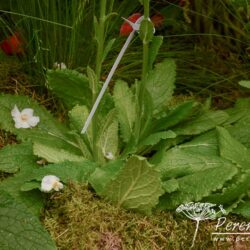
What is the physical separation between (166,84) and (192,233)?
45cm

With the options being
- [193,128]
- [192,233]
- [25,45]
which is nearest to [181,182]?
[192,233]

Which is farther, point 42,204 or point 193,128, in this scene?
point 193,128

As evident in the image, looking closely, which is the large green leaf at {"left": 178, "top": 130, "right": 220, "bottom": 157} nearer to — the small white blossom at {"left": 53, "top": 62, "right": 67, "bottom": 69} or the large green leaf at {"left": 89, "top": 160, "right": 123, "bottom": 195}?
the large green leaf at {"left": 89, "top": 160, "right": 123, "bottom": 195}

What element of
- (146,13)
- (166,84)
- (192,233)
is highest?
(146,13)

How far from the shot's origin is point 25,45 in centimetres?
171

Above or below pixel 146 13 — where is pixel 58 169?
below

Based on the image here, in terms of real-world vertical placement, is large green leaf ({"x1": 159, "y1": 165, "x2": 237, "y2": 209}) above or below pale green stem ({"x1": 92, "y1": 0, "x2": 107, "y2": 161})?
below

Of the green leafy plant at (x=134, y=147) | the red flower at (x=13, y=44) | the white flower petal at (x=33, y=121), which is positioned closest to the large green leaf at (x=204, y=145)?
the green leafy plant at (x=134, y=147)

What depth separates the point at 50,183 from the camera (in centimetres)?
127

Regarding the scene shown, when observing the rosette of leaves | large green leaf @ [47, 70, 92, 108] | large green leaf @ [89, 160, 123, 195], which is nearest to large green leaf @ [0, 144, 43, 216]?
the rosette of leaves

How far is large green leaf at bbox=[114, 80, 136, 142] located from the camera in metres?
1.52

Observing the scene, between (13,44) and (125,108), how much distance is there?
38 centimetres

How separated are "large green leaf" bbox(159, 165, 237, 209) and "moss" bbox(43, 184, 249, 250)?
0.03m

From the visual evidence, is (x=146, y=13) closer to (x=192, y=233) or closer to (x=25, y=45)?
(x=192, y=233)
